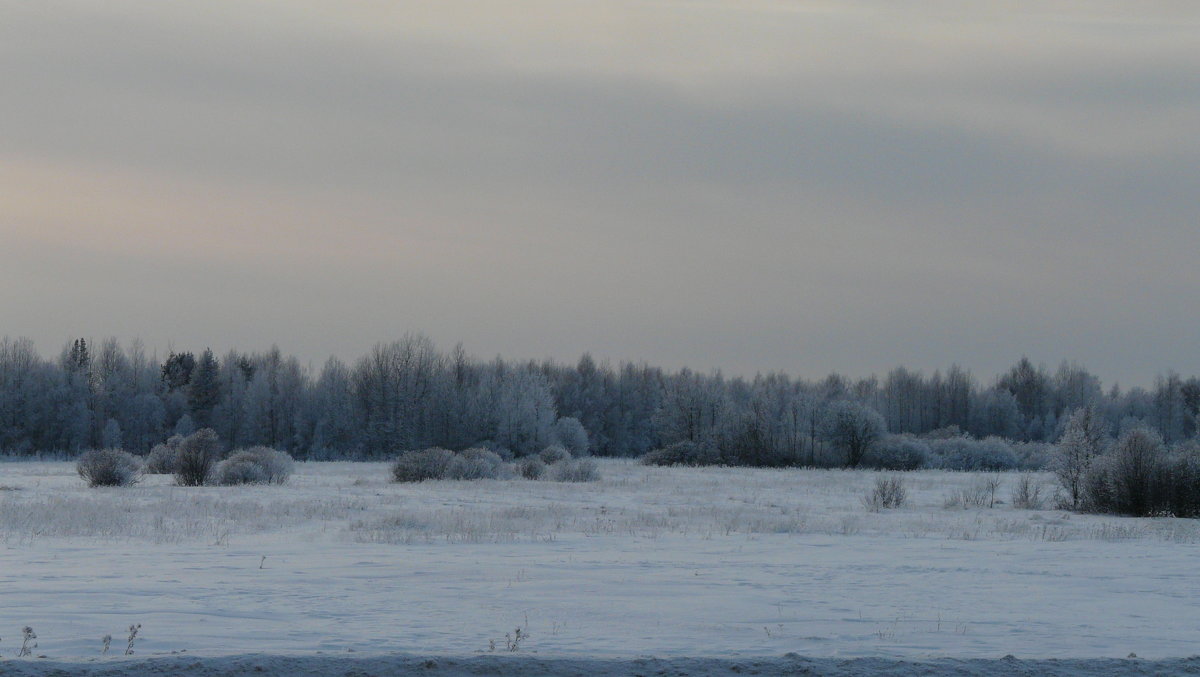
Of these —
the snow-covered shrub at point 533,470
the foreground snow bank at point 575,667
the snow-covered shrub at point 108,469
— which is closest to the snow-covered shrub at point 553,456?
the snow-covered shrub at point 533,470

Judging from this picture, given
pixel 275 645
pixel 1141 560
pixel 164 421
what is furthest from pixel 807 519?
pixel 164 421

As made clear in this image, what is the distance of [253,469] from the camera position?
135ft

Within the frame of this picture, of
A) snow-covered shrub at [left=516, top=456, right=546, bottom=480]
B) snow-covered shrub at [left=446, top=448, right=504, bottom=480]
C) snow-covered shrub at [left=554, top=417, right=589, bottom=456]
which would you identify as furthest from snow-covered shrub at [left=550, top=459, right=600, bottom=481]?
snow-covered shrub at [left=554, top=417, right=589, bottom=456]

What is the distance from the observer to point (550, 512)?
26.7 meters

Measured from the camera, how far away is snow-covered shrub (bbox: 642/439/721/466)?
250 feet

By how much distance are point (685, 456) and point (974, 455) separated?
63.8 feet

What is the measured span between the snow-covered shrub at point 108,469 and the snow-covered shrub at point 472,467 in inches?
470

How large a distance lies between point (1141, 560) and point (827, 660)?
11.2m

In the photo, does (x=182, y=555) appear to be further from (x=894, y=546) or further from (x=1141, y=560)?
(x=1141, y=560)

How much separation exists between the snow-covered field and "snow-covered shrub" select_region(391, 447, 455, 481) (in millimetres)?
16866

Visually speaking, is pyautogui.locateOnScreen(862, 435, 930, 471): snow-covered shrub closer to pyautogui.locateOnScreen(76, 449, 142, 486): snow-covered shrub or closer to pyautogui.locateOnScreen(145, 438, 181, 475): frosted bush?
pyautogui.locateOnScreen(145, 438, 181, 475): frosted bush

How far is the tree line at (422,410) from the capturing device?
8706 centimetres

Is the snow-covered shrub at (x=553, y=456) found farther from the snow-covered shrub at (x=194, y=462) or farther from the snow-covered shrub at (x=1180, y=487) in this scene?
the snow-covered shrub at (x=1180, y=487)

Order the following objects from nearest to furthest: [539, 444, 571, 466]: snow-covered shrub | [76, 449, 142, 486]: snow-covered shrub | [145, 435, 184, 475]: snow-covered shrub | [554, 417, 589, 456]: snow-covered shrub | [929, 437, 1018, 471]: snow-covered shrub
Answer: [76, 449, 142, 486]: snow-covered shrub
[145, 435, 184, 475]: snow-covered shrub
[539, 444, 571, 466]: snow-covered shrub
[929, 437, 1018, 471]: snow-covered shrub
[554, 417, 589, 456]: snow-covered shrub
